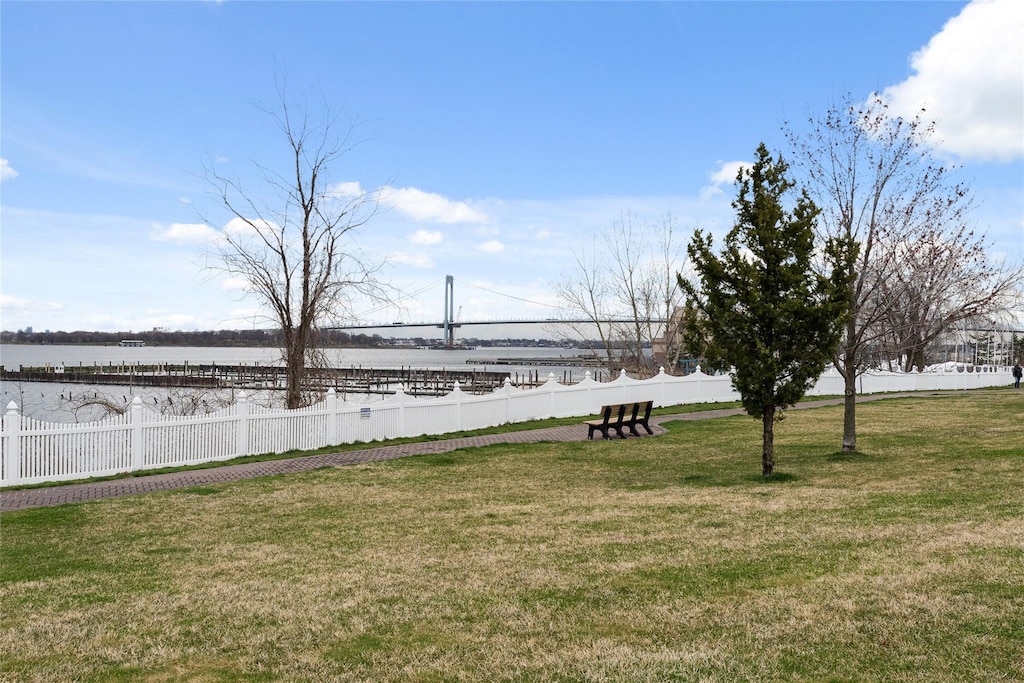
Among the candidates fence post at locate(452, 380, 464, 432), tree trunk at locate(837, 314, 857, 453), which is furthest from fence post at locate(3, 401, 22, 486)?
tree trunk at locate(837, 314, 857, 453)

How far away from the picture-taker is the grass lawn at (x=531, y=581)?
4750 millimetres

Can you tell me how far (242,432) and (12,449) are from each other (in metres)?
3.97

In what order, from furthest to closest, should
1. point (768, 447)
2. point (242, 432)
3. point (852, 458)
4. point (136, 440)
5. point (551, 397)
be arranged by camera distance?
point (551, 397)
point (242, 432)
point (852, 458)
point (136, 440)
point (768, 447)

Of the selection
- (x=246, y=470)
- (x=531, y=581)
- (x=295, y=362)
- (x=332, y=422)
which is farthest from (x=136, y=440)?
(x=531, y=581)

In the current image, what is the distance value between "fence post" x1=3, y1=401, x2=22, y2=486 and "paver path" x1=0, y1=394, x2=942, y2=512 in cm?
33

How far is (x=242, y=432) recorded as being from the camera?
15.1 m

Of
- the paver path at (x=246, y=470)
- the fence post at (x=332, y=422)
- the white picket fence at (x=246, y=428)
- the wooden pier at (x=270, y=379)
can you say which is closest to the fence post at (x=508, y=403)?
the white picket fence at (x=246, y=428)

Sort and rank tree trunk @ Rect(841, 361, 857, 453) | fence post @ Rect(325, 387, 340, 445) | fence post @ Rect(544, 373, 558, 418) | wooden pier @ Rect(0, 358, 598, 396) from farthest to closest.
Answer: wooden pier @ Rect(0, 358, 598, 396) → fence post @ Rect(544, 373, 558, 418) → fence post @ Rect(325, 387, 340, 445) → tree trunk @ Rect(841, 361, 857, 453)

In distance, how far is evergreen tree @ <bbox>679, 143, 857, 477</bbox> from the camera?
11922 millimetres

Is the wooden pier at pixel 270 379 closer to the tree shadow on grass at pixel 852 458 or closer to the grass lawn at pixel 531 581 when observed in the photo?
the tree shadow on grass at pixel 852 458

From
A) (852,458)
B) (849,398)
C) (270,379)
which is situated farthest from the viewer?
(270,379)

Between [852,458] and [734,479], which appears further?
[852,458]

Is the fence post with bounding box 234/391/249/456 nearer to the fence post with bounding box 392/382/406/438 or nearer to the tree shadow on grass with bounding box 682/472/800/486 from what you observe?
the fence post with bounding box 392/382/406/438

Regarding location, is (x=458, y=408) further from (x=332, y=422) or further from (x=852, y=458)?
(x=852, y=458)
